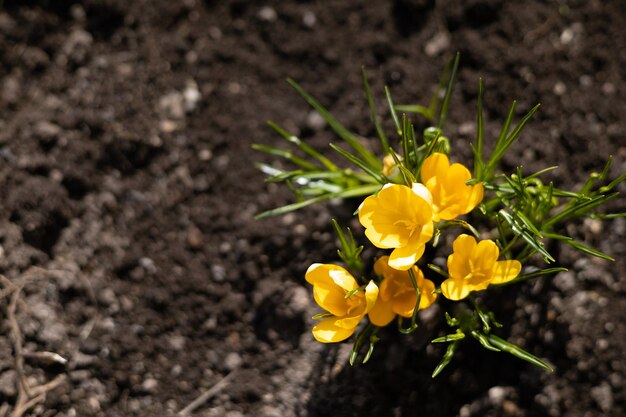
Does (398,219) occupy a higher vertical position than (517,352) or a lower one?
higher

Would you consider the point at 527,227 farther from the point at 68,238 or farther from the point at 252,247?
the point at 68,238

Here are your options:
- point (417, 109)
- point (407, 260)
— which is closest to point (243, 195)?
point (417, 109)

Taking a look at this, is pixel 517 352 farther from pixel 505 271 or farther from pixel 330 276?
pixel 330 276

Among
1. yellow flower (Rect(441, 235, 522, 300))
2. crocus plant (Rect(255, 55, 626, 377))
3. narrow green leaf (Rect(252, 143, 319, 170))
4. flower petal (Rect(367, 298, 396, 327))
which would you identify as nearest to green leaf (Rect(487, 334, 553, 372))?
crocus plant (Rect(255, 55, 626, 377))

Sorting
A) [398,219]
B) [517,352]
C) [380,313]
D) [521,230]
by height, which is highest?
[398,219]

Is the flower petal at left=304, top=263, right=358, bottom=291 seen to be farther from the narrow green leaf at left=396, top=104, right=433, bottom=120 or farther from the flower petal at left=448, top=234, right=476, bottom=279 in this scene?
the narrow green leaf at left=396, top=104, right=433, bottom=120

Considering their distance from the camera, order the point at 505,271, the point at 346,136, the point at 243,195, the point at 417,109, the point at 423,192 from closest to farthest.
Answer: the point at 423,192 → the point at 505,271 → the point at 346,136 → the point at 417,109 → the point at 243,195
